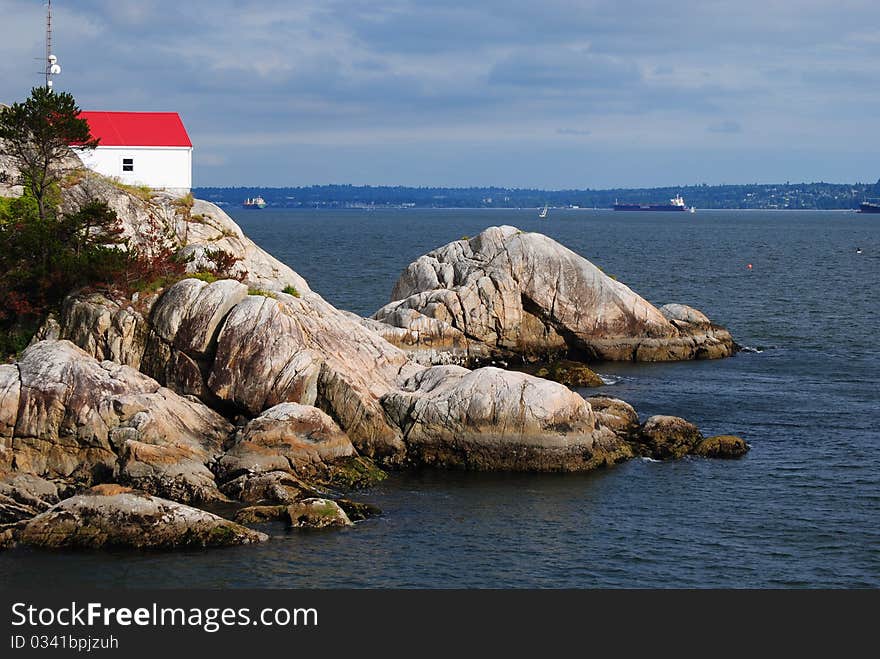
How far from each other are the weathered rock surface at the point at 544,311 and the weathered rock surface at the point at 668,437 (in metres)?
17.3

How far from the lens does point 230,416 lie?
3956 centimetres

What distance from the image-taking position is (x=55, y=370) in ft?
119

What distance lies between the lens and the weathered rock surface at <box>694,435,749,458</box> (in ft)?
131

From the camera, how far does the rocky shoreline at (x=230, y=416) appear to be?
32.1 m

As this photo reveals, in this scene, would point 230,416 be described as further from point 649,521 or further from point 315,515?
point 649,521

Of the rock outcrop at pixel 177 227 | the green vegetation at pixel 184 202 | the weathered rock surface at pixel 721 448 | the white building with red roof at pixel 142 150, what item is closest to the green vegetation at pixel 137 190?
the rock outcrop at pixel 177 227

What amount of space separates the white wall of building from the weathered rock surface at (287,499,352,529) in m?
24.9

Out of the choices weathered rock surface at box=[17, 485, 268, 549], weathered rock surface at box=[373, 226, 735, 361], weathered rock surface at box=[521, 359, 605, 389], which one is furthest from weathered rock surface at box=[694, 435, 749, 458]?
weathered rock surface at box=[373, 226, 735, 361]

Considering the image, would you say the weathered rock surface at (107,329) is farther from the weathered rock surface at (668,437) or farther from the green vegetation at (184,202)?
the weathered rock surface at (668,437)

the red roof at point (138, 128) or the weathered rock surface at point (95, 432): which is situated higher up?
the red roof at point (138, 128)

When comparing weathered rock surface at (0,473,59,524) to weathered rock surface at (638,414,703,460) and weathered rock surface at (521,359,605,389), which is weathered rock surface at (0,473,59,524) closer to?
weathered rock surface at (638,414,703,460)

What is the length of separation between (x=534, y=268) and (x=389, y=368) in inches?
754

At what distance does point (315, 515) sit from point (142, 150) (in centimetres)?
2695

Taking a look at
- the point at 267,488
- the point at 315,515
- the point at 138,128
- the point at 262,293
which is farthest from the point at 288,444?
the point at 138,128
